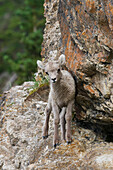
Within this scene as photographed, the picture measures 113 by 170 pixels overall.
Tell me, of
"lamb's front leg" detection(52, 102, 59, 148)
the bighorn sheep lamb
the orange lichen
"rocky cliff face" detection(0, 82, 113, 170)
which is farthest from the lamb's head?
"rocky cliff face" detection(0, 82, 113, 170)

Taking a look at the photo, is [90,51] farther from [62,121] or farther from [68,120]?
[62,121]

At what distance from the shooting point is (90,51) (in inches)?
249

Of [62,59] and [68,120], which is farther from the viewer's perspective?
[68,120]

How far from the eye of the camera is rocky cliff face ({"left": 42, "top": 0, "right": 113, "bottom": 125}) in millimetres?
5809

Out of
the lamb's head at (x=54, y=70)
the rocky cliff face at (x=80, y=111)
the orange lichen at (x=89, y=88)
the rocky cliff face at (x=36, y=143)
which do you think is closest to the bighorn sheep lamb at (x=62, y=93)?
the lamb's head at (x=54, y=70)

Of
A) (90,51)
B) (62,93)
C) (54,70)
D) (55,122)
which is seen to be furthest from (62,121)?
(90,51)

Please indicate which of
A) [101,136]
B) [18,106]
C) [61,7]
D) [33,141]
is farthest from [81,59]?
[18,106]

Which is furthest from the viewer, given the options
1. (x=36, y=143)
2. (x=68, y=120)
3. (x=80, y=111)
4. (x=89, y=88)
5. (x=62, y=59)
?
(x=36, y=143)

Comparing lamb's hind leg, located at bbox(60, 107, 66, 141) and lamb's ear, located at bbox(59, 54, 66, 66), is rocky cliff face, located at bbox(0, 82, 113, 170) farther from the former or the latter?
lamb's ear, located at bbox(59, 54, 66, 66)

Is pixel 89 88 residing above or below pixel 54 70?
below

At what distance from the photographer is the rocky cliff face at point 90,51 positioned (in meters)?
5.81

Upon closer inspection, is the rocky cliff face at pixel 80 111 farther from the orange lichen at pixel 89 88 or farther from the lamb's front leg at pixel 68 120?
the lamb's front leg at pixel 68 120

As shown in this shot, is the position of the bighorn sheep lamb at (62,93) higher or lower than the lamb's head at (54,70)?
lower

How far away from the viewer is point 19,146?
8203 millimetres
